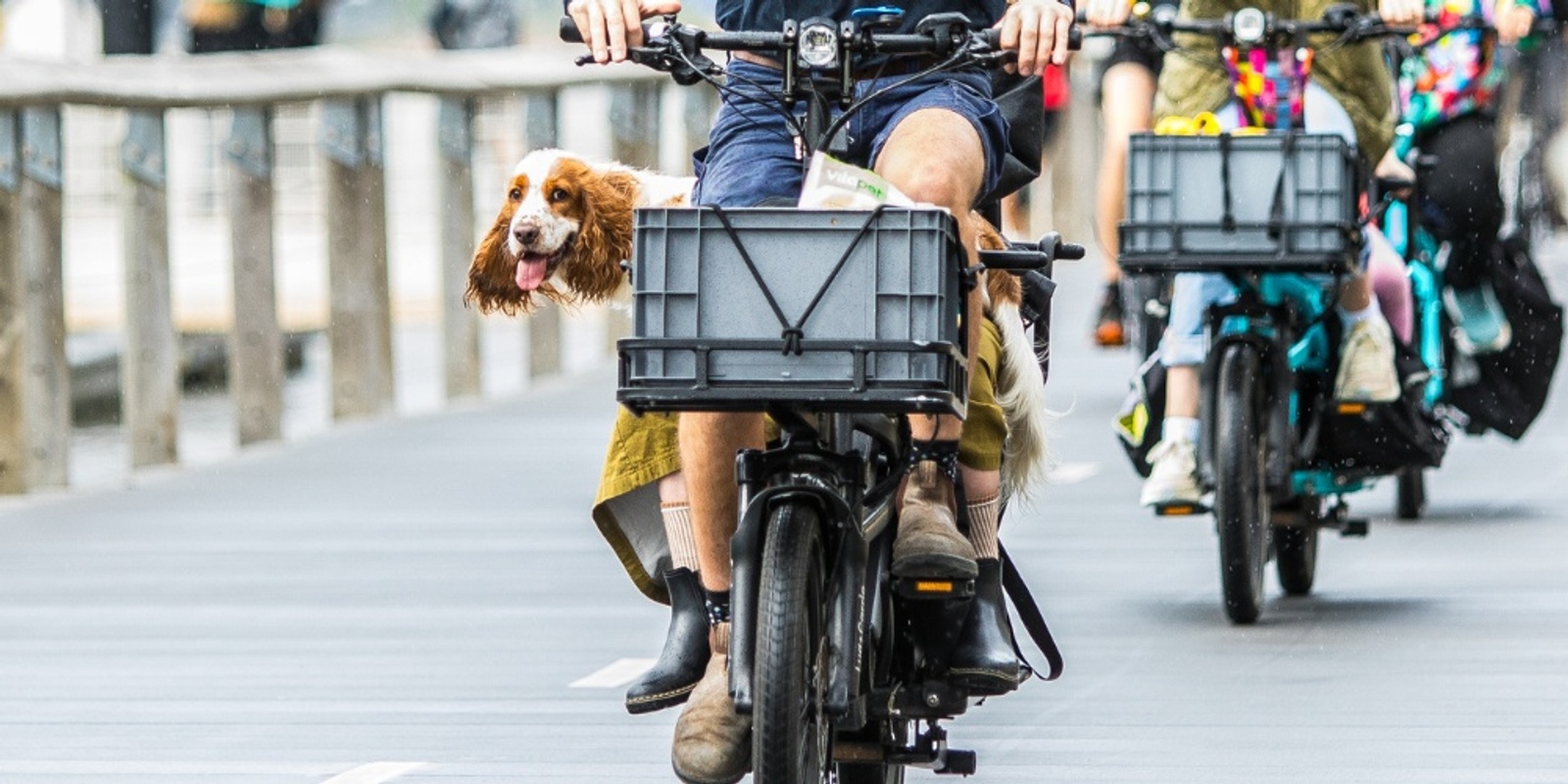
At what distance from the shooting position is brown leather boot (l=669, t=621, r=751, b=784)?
5.07m

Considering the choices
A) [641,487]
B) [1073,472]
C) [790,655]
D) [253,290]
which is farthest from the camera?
[253,290]

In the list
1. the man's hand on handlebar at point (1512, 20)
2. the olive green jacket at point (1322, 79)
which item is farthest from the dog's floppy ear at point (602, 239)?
the man's hand on handlebar at point (1512, 20)

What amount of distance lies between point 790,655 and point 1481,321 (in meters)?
6.71

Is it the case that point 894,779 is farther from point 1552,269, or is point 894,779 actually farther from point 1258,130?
point 1552,269

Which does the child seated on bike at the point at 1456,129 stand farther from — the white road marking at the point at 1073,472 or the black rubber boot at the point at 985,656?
the black rubber boot at the point at 985,656

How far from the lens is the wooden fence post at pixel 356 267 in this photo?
14508mm

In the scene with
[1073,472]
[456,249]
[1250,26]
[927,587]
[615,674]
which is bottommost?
[1073,472]

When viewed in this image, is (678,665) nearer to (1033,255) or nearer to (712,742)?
(712,742)

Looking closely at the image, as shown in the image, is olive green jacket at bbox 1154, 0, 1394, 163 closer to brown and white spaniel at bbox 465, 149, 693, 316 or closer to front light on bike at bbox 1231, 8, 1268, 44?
front light on bike at bbox 1231, 8, 1268, 44

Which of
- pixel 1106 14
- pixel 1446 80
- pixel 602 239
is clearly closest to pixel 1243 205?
pixel 1106 14

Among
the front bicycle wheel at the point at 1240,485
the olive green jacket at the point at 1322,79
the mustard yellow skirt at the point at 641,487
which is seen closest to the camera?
the mustard yellow skirt at the point at 641,487

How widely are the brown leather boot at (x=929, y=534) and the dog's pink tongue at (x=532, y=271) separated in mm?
709

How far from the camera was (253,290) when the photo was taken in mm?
13453

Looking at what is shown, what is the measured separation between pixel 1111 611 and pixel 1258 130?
1258 mm
